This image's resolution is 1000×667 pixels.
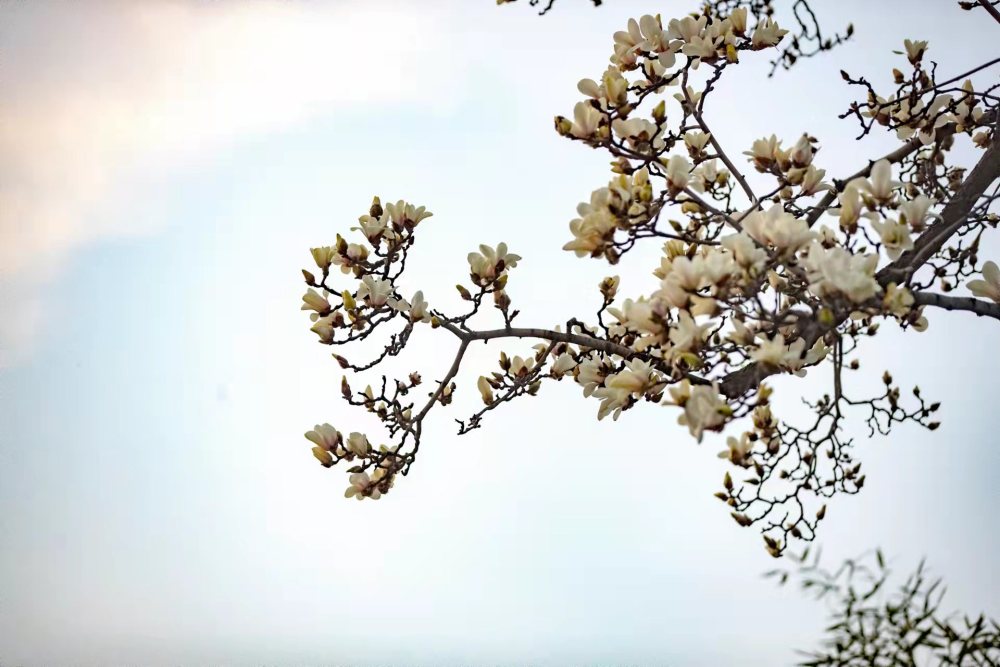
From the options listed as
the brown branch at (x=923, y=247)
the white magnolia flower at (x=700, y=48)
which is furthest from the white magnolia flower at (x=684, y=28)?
the brown branch at (x=923, y=247)

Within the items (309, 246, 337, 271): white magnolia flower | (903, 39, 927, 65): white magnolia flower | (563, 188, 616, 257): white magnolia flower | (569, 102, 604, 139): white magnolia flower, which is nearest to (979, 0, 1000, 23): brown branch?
(903, 39, 927, 65): white magnolia flower

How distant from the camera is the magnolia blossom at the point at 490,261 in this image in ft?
6.24

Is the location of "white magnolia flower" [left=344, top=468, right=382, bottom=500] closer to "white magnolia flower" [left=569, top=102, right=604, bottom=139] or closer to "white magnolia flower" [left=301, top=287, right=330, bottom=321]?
"white magnolia flower" [left=301, top=287, right=330, bottom=321]

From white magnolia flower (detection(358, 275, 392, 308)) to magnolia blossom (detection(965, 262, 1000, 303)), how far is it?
1.07 metres

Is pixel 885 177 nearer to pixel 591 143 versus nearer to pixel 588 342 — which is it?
pixel 591 143

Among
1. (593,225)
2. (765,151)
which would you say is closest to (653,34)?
(765,151)

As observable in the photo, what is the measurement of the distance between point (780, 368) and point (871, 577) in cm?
35

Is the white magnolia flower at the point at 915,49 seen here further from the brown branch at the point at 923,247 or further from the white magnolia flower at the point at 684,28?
the white magnolia flower at the point at 684,28

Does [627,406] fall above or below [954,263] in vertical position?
below

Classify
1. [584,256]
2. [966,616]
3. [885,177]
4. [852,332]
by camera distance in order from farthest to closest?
1. [852,332]
2. [584,256]
3. [885,177]
4. [966,616]

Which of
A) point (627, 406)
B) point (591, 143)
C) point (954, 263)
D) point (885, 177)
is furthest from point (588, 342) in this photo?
point (954, 263)

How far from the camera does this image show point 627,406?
177cm

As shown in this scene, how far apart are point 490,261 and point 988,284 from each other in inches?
35.5

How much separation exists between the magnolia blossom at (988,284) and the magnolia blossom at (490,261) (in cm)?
83
